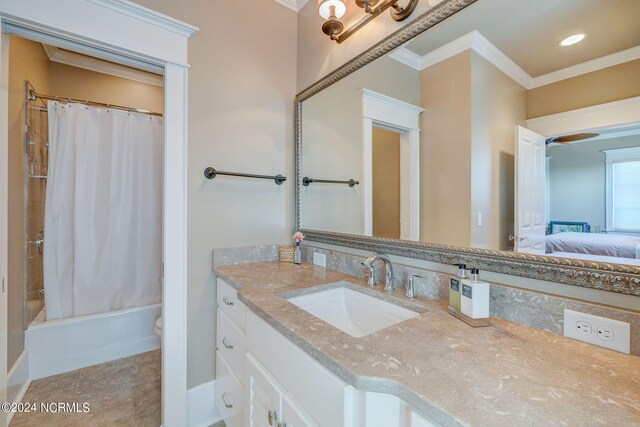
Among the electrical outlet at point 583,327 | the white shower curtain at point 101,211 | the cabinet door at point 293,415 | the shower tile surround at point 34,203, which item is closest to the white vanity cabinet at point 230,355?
the cabinet door at point 293,415

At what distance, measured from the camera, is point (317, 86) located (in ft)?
5.60

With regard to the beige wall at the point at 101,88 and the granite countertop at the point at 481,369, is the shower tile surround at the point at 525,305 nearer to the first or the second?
the granite countertop at the point at 481,369

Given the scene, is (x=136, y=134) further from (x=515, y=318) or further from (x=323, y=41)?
(x=515, y=318)

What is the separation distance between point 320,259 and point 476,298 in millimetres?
983

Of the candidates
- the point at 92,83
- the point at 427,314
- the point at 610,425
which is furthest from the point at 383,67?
the point at 92,83

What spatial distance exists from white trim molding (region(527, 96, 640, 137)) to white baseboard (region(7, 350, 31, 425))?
2967 millimetres

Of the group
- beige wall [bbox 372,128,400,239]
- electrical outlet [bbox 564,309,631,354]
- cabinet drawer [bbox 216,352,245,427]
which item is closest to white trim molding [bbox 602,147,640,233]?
electrical outlet [bbox 564,309,631,354]

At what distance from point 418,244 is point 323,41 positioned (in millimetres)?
1394

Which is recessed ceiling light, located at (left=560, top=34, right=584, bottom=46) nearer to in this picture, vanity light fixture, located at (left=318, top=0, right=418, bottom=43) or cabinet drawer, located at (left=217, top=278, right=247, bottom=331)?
vanity light fixture, located at (left=318, top=0, right=418, bottom=43)

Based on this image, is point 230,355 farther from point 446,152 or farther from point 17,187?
point 17,187

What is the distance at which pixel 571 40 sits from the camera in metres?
0.80

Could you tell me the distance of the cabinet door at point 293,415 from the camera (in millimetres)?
746

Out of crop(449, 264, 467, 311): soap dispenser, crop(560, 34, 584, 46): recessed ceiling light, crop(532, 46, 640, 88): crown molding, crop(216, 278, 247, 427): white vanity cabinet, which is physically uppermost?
crop(560, 34, 584, 46): recessed ceiling light

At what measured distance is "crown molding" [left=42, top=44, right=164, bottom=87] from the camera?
2.39m
